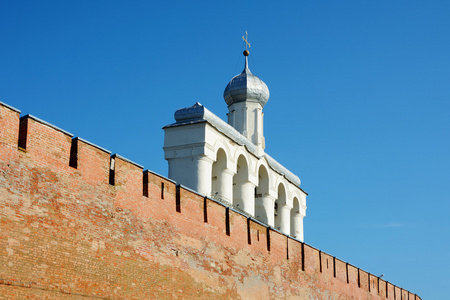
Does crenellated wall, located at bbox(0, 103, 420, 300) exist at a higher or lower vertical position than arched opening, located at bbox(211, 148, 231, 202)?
lower

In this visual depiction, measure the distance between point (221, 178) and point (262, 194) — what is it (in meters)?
2.99

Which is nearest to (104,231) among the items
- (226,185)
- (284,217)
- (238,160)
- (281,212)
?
(226,185)

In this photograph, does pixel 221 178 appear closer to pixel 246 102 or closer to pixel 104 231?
pixel 246 102

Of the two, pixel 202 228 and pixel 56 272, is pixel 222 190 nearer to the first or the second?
pixel 202 228

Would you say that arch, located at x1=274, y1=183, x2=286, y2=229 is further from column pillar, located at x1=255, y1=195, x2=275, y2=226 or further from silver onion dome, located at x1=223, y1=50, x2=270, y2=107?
silver onion dome, located at x1=223, y1=50, x2=270, y2=107

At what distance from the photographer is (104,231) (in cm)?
1277

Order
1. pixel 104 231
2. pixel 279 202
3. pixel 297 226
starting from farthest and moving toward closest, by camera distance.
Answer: pixel 297 226
pixel 279 202
pixel 104 231

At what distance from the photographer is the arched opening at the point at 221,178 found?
23.1 meters

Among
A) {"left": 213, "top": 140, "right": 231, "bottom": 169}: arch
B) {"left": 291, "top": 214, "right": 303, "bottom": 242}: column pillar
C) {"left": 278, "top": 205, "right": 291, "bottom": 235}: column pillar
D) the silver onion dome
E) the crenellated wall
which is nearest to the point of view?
the crenellated wall

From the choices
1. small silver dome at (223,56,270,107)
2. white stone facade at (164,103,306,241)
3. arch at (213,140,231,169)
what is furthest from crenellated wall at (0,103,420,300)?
small silver dome at (223,56,270,107)

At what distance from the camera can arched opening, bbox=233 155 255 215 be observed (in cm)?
2427

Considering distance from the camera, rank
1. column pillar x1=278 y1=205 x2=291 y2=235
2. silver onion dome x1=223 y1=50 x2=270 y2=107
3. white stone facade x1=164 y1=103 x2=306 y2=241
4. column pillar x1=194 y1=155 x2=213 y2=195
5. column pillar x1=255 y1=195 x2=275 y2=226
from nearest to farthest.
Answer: column pillar x1=194 y1=155 x2=213 y2=195
white stone facade x1=164 y1=103 x2=306 y2=241
column pillar x1=255 y1=195 x2=275 y2=226
silver onion dome x1=223 y1=50 x2=270 y2=107
column pillar x1=278 y1=205 x2=291 y2=235

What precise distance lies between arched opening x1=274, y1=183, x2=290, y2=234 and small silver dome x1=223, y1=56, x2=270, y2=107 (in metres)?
3.21

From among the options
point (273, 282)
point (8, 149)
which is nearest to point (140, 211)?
point (8, 149)
